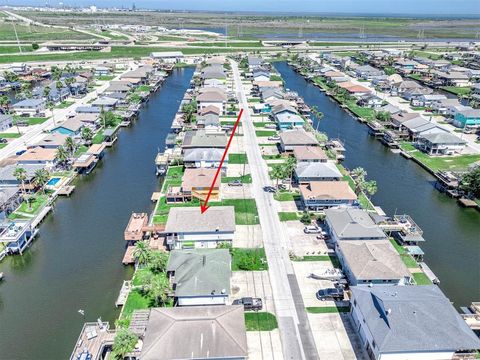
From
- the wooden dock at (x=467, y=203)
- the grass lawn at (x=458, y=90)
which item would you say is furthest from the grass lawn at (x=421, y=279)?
the grass lawn at (x=458, y=90)

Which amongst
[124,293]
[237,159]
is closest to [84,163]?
[237,159]

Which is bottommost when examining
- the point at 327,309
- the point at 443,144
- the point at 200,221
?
the point at 327,309

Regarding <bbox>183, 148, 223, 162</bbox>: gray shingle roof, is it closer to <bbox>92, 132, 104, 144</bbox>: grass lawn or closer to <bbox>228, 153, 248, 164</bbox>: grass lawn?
<bbox>228, 153, 248, 164</bbox>: grass lawn

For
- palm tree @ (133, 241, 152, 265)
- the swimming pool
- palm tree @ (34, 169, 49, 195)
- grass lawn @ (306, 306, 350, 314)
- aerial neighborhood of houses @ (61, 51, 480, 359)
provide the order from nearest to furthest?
aerial neighborhood of houses @ (61, 51, 480, 359) → grass lawn @ (306, 306, 350, 314) → palm tree @ (133, 241, 152, 265) → palm tree @ (34, 169, 49, 195) → the swimming pool

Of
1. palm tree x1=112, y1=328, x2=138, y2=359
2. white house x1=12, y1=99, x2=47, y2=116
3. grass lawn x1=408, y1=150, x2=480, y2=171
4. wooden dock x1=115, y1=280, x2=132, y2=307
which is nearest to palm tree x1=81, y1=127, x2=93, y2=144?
white house x1=12, y1=99, x2=47, y2=116

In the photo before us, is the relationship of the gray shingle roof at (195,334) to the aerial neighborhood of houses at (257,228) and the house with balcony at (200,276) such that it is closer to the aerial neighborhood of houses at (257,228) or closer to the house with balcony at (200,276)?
the aerial neighborhood of houses at (257,228)

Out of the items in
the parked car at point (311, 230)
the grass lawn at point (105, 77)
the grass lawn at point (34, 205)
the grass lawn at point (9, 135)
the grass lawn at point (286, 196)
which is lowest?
the parked car at point (311, 230)

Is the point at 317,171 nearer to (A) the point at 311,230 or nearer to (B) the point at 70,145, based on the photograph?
(A) the point at 311,230
